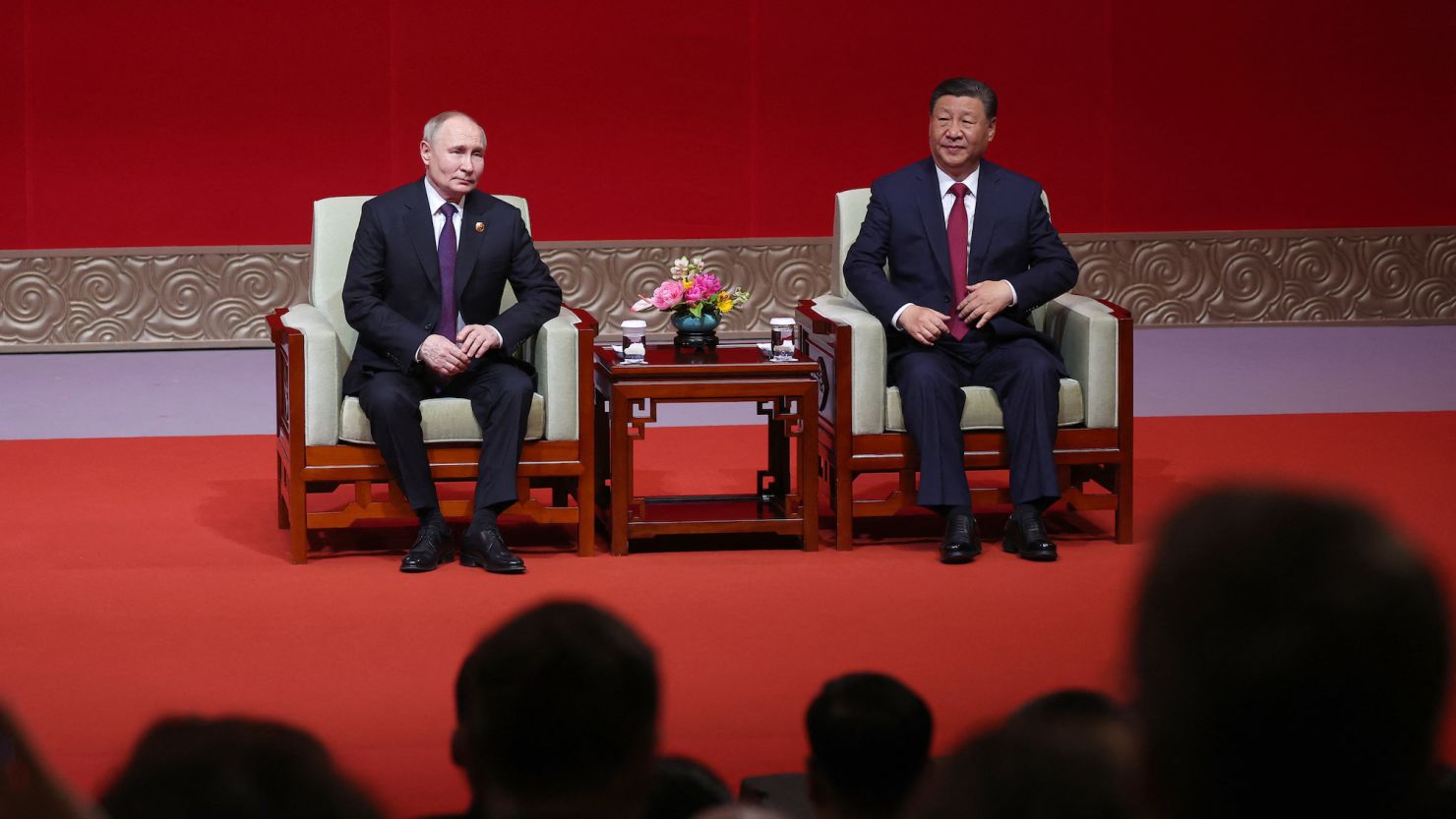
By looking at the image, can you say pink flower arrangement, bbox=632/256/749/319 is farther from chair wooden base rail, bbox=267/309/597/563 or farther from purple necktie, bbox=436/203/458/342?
purple necktie, bbox=436/203/458/342

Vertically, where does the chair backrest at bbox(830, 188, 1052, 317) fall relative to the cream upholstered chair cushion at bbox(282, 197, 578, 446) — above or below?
above

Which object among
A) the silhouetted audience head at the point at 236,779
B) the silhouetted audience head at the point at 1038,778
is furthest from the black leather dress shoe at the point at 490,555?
the silhouetted audience head at the point at 1038,778

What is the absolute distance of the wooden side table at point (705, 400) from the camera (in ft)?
14.9

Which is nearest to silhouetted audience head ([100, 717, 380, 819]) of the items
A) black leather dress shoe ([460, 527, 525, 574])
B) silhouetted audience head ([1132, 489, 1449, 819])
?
silhouetted audience head ([1132, 489, 1449, 819])

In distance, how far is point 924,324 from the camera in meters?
4.67

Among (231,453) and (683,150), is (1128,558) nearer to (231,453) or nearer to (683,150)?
(231,453)

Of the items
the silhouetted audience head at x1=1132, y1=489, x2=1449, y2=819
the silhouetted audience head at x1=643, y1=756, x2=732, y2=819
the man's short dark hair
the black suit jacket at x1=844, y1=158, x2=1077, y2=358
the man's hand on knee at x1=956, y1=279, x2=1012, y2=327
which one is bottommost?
the silhouetted audience head at x1=643, y1=756, x2=732, y2=819

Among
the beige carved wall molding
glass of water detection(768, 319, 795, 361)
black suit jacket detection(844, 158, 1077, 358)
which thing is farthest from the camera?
the beige carved wall molding

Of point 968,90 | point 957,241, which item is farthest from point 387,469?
point 968,90

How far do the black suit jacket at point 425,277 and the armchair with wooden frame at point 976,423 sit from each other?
772 millimetres

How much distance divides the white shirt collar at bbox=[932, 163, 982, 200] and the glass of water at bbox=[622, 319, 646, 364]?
2.97 ft

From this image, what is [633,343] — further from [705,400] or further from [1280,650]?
[1280,650]

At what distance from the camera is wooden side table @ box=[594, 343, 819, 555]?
4.55 m

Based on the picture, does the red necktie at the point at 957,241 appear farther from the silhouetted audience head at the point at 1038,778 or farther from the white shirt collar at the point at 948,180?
the silhouetted audience head at the point at 1038,778
